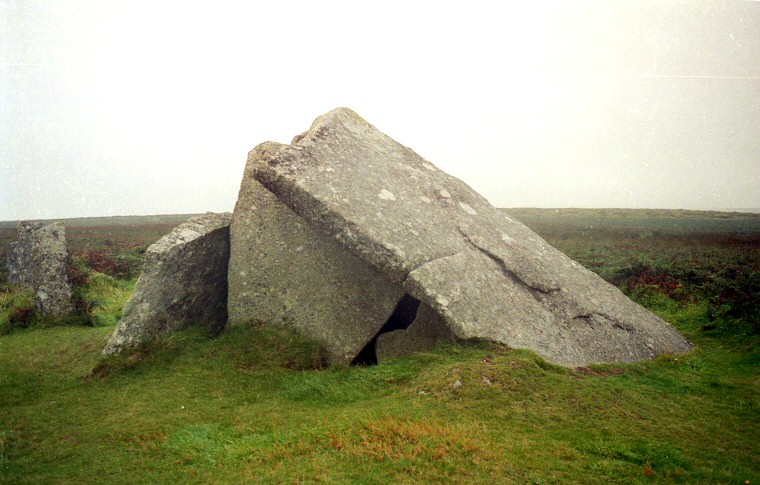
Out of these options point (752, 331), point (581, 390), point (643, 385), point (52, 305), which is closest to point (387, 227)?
point (581, 390)

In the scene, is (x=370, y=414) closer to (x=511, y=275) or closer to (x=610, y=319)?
(x=511, y=275)

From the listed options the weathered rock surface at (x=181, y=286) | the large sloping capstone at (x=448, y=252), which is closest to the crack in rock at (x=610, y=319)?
the large sloping capstone at (x=448, y=252)

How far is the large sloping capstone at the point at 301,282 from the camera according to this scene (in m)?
8.26

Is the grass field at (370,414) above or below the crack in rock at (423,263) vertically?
below

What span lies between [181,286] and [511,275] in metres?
5.51

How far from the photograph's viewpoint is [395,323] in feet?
30.1

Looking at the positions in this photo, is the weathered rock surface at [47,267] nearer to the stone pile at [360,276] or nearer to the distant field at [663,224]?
the stone pile at [360,276]

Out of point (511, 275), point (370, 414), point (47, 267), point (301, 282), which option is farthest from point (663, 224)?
point (370, 414)

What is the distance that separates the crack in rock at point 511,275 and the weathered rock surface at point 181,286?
4.35 meters

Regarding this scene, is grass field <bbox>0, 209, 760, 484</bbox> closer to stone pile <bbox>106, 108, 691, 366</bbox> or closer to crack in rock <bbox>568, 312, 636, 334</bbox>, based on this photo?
stone pile <bbox>106, 108, 691, 366</bbox>

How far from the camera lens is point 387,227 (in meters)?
7.99

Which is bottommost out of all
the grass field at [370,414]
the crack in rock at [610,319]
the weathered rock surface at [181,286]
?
the grass field at [370,414]

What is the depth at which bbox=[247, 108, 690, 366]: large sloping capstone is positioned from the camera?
7.66 m

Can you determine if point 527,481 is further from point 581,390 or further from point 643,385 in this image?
point 643,385
